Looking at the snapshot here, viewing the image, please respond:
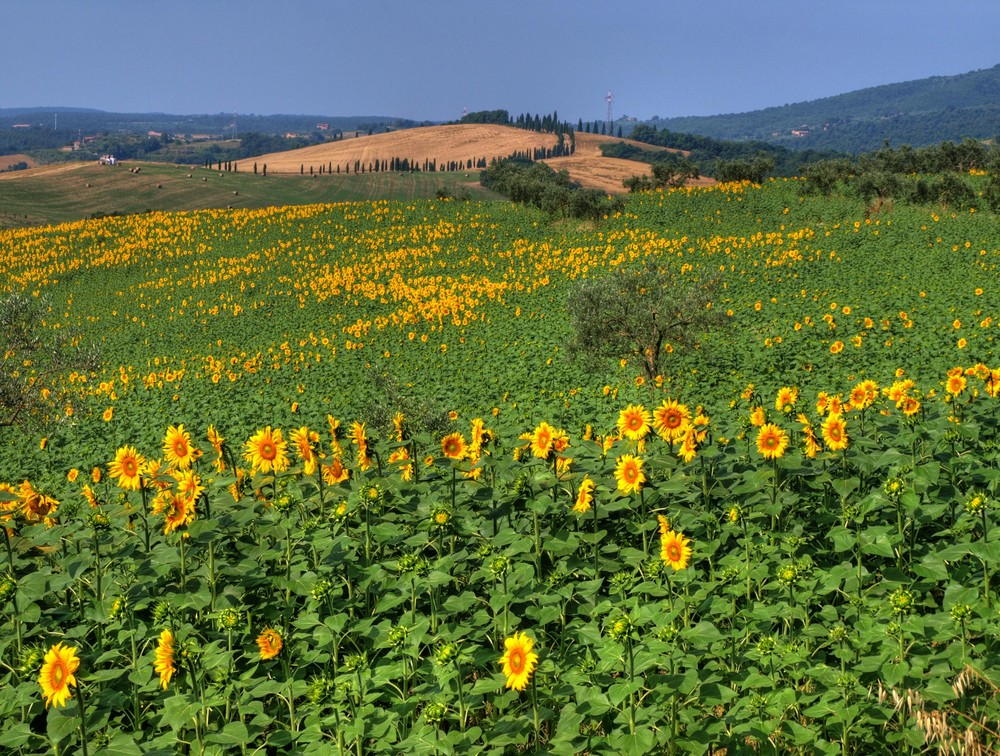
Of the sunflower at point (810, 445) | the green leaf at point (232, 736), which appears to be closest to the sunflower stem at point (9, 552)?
the green leaf at point (232, 736)

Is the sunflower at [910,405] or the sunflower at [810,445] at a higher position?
the sunflower at [910,405]

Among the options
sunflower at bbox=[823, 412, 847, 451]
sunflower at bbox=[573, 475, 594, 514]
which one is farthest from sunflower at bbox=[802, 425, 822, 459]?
sunflower at bbox=[573, 475, 594, 514]

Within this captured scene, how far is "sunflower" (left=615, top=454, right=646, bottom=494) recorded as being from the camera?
206 inches

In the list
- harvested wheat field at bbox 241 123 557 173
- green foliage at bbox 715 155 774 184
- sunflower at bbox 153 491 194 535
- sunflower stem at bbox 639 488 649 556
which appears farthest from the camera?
harvested wheat field at bbox 241 123 557 173

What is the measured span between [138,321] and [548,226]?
22625 mm

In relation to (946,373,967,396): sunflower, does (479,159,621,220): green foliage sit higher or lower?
higher

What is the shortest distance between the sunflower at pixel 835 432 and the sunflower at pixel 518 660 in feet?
10.7

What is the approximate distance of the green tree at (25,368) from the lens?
16.3m

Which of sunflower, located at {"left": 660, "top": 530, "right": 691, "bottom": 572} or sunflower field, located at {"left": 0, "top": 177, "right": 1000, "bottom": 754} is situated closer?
sunflower field, located at {"left": 0, "top": 177, "right": 1000, "bottom": 754}

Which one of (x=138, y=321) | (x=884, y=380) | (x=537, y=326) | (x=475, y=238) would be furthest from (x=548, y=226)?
(x=884, y=380)

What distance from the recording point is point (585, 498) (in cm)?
536

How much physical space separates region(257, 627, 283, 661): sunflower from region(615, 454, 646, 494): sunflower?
254cm

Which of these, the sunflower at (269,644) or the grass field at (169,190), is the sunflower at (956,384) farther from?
the grass field at (169,190)

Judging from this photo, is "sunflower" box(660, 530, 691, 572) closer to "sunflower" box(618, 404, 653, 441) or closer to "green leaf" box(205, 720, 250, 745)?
"sunflower" box(618, 404, 653, 441)
